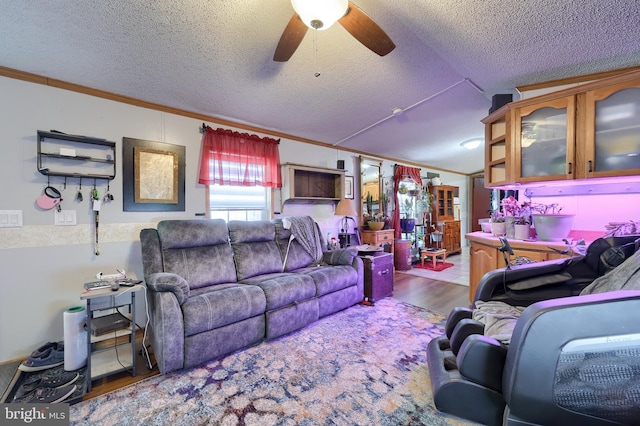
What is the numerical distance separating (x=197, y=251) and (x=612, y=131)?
3.71 meters

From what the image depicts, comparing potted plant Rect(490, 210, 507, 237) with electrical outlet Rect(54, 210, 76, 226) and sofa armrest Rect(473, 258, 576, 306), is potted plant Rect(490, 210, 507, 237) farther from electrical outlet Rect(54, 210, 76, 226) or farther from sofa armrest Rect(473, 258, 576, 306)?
electrical outlet Rect(54, 210, 76, 226)

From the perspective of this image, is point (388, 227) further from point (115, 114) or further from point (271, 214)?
point (115, 114)

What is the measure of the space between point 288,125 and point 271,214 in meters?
1.21

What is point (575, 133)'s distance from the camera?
7.43 feet

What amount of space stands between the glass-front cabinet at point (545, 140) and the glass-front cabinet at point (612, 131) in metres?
0.11

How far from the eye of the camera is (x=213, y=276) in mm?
2547

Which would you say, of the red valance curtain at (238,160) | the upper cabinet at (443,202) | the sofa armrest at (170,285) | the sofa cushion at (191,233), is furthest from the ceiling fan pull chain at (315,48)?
the upper cabinet at (443,202)

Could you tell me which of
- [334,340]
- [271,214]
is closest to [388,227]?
[271,214]

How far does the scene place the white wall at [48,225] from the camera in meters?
2.06

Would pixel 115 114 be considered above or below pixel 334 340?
above

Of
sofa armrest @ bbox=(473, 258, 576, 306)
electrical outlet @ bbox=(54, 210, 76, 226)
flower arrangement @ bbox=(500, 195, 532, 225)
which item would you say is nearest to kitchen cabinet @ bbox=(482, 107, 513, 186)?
flower arrangement @ bbox=(500, 195, 532, 225)

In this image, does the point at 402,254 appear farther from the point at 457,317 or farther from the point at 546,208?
the point at 457,317

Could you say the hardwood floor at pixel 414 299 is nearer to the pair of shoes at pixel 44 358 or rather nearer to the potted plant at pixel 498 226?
the pair of shoes at pixel 44 358

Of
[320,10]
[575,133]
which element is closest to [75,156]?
[320,10]
